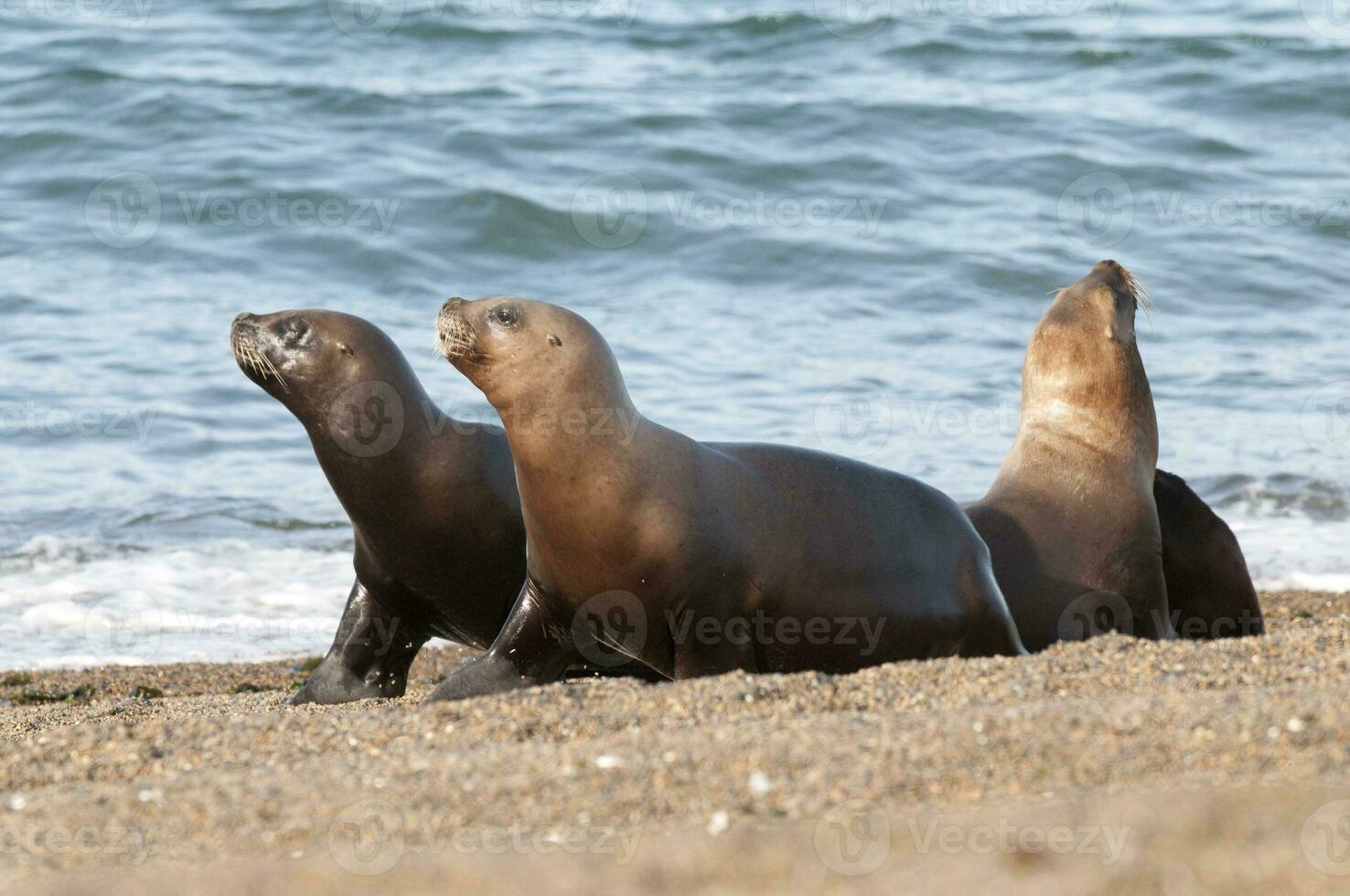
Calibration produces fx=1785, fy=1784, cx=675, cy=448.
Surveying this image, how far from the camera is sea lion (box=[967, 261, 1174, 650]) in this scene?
22.5 ft

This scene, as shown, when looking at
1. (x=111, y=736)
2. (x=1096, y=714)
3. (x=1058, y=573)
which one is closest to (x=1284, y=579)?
(x=1058, y=573)

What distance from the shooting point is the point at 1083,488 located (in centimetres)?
721

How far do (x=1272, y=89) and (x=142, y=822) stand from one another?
20.1 meters

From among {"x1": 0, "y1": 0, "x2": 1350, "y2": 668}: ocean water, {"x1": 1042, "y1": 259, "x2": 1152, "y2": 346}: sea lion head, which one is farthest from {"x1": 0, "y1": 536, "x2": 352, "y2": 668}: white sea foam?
{"x1": 1042, "y1": 259, "x2": 1152, "y2": 346}: sea lion head

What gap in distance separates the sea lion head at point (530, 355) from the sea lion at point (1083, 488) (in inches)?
75.3

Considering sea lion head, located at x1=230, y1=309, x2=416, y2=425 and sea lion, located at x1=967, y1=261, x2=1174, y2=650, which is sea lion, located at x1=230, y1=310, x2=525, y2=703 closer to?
sea lion head, located at x1=230, y1=309, x2=416, y2=425

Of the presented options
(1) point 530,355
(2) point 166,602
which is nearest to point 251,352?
(1) point 530,355

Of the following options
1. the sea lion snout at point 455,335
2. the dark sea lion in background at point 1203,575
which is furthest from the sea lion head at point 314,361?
the dark sea lion in background at point 1203,575

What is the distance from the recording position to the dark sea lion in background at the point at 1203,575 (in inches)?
282

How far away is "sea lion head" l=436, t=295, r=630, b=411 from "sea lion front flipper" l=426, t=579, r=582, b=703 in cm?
62

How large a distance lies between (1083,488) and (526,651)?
8.44 ft

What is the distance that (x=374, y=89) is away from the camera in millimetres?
19547

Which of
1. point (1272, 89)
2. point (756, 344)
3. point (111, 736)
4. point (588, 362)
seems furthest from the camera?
point (1272, 89)

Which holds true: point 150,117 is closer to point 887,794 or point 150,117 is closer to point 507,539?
point 507,539
